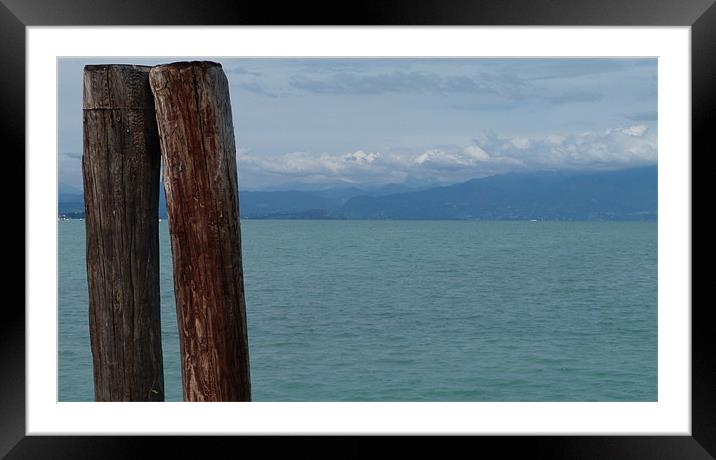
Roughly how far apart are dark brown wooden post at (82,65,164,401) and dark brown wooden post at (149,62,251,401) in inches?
6.8

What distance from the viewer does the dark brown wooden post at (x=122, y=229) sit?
9.67 feet

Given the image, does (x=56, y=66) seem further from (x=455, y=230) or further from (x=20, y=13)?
(x=455, y=230)

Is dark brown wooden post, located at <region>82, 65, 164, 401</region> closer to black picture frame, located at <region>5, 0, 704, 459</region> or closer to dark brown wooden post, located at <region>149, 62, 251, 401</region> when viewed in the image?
dark brown wooden post, located at <region>149, 62, 251, 401</region>

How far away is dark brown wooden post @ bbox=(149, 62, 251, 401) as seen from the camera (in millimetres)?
2766

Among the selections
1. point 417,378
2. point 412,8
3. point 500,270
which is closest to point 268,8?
point 412,8

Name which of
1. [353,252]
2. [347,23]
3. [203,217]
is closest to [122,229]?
[203,217]

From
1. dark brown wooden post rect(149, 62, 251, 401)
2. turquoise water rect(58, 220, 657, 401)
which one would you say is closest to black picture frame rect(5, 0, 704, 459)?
dark brown wooden post rect(149, 62, 251, 401)

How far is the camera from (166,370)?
56.9ft

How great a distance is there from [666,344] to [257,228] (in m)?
72.0

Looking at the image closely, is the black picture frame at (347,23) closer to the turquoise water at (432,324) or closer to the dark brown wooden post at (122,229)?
the dark brown wooden post at (122,229)

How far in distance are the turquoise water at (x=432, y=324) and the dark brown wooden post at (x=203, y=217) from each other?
12.4 m

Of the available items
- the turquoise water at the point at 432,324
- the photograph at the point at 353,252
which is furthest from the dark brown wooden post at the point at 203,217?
the turquoise water at the point at 432,324

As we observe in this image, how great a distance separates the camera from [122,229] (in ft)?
9.93

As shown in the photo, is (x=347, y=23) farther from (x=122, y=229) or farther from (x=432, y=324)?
(x=432, y=324)
